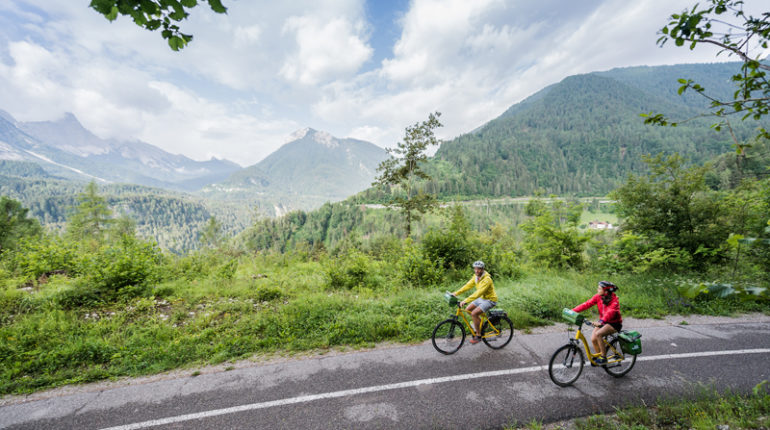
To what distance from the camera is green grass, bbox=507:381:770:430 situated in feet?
15.4

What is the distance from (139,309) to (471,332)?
31.5 ft

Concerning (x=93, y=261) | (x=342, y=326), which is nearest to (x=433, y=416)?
(x=342, y=326)

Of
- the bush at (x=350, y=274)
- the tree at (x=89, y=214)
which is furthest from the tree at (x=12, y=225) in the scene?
the bush at (x=350, y=274)

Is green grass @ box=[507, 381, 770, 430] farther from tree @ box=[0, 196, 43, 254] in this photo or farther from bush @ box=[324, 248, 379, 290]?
tree @ box=[0, 196, 43, 254]

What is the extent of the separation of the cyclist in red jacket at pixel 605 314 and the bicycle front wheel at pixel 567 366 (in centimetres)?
51

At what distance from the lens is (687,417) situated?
4926mm

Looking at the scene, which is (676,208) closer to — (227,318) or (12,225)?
(227,318)

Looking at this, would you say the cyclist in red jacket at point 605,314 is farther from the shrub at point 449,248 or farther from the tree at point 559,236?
the tree at point 559,236

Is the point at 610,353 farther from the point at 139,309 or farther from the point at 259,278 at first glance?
the point at 139,309

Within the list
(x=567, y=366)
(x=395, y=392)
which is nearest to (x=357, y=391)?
(x=395, y=392)

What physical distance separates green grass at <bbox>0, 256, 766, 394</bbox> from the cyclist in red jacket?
2.08 metres

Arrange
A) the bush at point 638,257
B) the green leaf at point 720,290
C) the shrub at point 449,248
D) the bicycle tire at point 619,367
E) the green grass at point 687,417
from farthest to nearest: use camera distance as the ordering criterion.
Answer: the shrub at point 449,248
the bush at point 638,257
the bicycle tire at point 619,367
the green grass at point 687,417
the green leaf at point 720,290

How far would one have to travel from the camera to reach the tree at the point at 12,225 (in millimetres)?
14789

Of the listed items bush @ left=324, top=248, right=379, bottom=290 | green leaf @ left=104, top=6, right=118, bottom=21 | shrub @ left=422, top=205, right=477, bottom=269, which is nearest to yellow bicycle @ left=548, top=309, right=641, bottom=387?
shrub @ left=422, top=205, right=477, bottom=269
